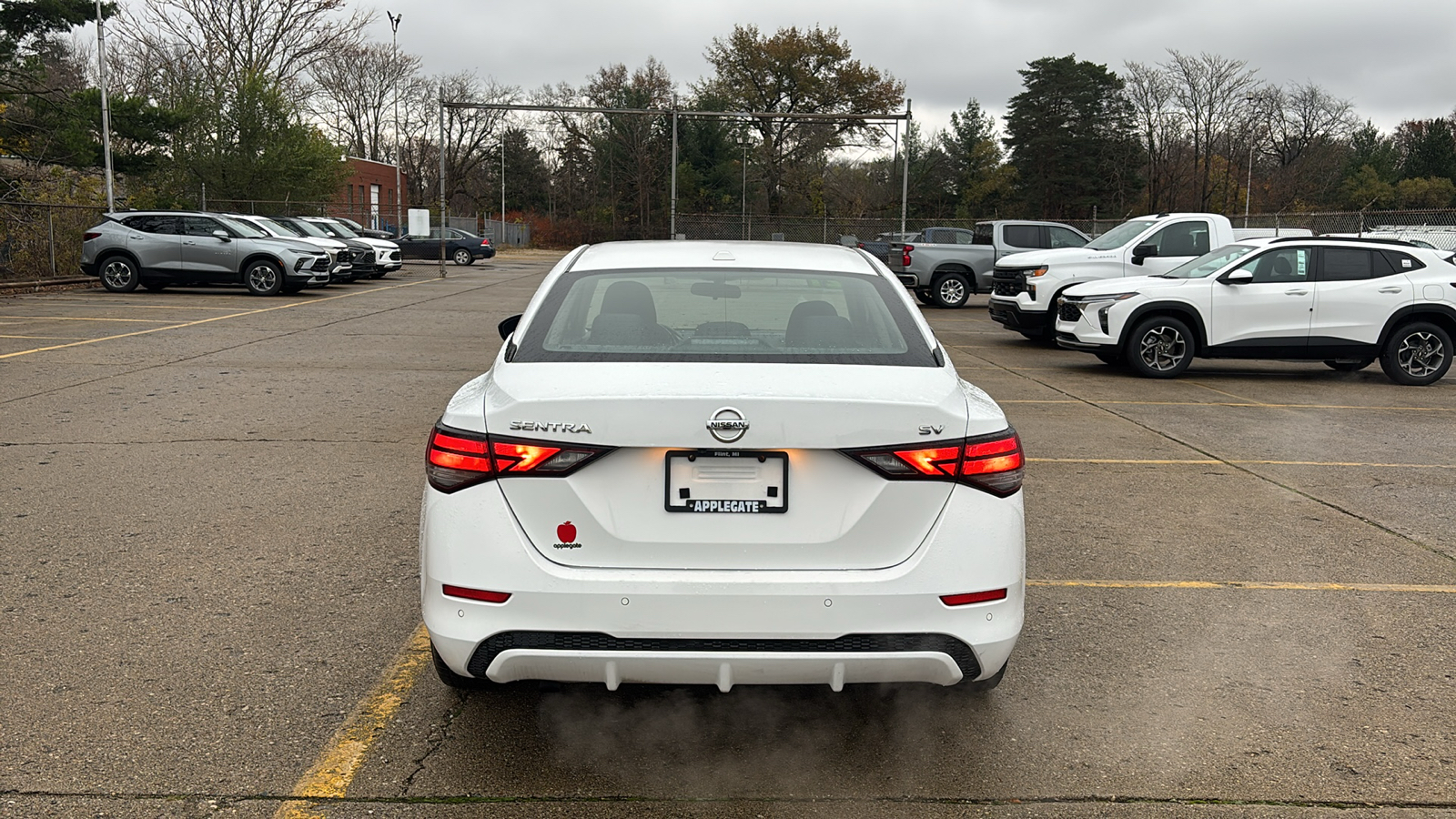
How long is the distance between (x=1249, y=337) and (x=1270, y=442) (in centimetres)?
432

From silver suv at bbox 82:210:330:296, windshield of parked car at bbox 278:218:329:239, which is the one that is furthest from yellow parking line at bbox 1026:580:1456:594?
windshield of parked car at bbox 278:218:329:239

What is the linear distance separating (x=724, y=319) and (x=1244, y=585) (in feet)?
9.40

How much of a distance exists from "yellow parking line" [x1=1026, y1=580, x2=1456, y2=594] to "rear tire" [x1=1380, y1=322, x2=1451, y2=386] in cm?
906

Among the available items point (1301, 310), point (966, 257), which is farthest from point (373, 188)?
point (1301, 310)

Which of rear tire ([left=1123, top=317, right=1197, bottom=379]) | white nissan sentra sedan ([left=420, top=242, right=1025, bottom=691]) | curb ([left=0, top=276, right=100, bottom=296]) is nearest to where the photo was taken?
white nissan sentra sedan ([left=420, top=242, right=1025, bottom=691])

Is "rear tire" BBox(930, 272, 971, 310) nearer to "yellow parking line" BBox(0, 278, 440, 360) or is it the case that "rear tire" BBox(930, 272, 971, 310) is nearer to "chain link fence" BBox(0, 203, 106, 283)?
"yellow parking line" BBox(0, 278, 440, 360)

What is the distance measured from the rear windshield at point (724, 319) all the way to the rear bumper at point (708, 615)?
2.02 feet

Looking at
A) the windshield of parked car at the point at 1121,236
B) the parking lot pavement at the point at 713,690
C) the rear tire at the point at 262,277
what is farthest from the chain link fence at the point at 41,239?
the windshield of parked car at the point at 1121,236

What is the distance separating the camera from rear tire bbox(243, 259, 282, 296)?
23.6m

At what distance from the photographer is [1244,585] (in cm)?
543

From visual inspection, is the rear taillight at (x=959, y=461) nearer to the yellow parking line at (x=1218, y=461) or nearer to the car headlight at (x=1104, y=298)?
the yellow parking line at (x=1218, y=461)

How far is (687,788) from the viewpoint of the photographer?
11.0ft

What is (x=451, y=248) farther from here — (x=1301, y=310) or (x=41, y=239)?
(x=1301, y=310)

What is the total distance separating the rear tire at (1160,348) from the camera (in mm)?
13391
